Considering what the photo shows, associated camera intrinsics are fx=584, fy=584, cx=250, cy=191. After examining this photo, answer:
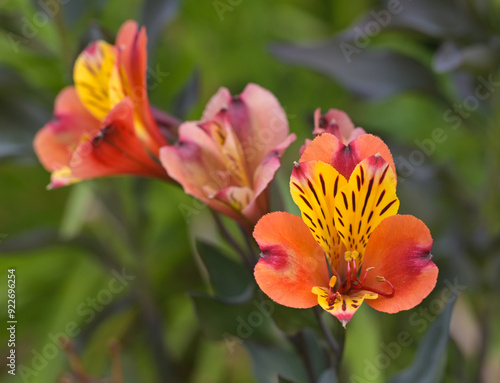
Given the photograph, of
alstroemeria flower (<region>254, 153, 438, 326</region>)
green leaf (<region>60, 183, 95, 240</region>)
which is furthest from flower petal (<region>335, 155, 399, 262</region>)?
green leaf (<region>60, 183, 95, 240</region>)

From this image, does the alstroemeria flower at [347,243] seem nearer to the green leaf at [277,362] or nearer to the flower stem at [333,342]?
the flower stem at [333,342]

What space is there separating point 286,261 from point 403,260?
0.06m

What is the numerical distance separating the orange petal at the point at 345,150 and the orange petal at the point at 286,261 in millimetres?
36

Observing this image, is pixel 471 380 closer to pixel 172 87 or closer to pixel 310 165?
pixel 310 165

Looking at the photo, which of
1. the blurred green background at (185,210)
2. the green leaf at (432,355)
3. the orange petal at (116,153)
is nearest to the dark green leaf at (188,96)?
the blurred green background at (185,210)

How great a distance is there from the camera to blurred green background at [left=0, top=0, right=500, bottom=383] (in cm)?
69

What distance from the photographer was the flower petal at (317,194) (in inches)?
11.9

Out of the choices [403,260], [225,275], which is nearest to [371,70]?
[225,275]

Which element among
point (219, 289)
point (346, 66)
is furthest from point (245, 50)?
point (219, 289)

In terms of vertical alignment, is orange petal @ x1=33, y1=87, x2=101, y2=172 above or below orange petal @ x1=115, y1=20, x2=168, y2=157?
below

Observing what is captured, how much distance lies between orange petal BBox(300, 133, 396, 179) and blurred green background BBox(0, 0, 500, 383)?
171mm

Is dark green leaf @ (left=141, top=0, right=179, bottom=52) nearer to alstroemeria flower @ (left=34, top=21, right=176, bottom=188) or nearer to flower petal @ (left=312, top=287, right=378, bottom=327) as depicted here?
alstroemeria flower @ (left=34, top=21, right=176, bottom=188)

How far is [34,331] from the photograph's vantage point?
1.03 m

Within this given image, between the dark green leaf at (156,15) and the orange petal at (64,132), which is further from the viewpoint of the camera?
the dark green leaf at (156,15)
